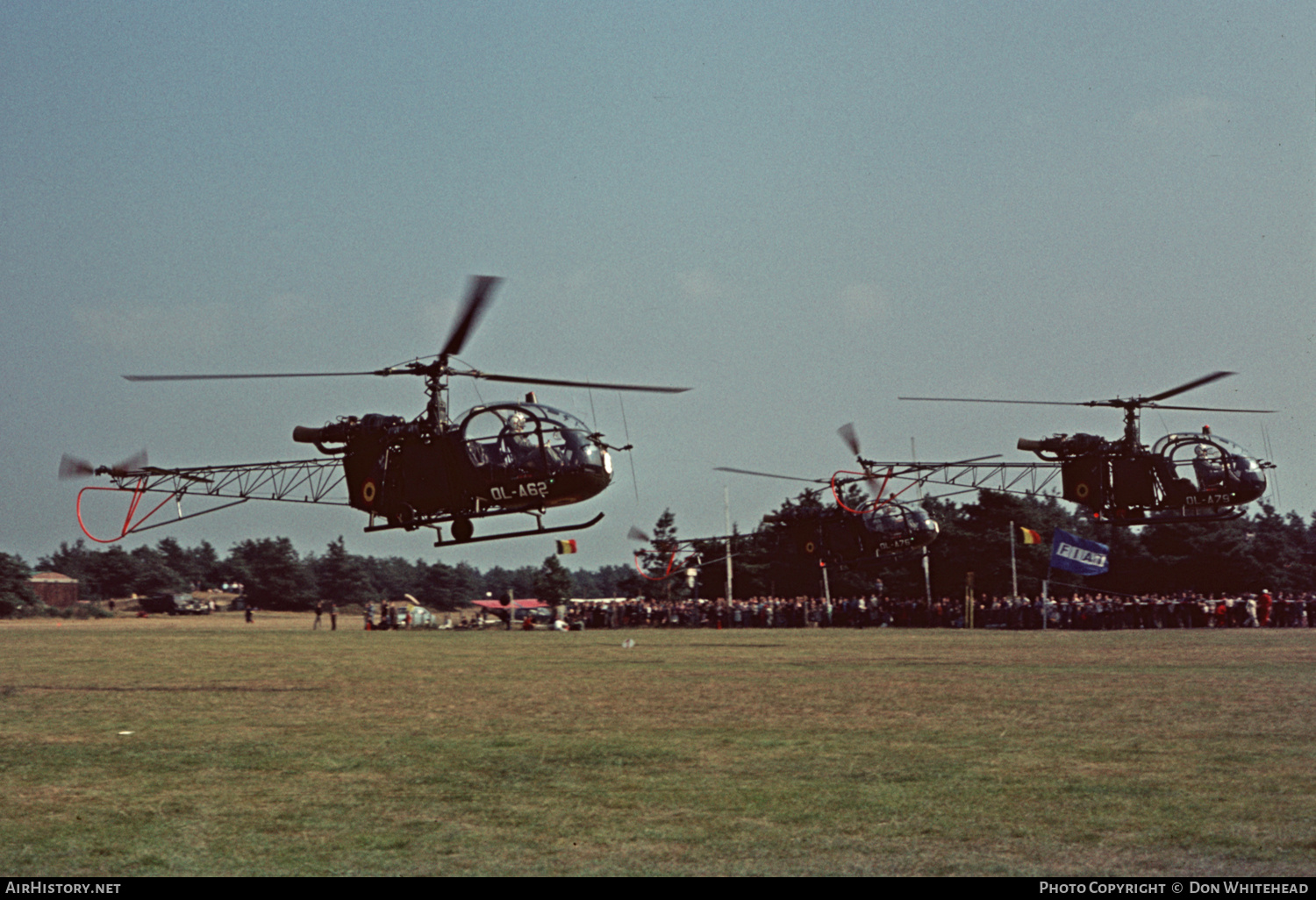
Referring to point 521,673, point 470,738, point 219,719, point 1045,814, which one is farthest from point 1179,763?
point 521,673

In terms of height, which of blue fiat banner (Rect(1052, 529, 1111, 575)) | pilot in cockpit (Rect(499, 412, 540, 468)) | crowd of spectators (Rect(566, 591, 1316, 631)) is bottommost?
crowd of spectators (Rect(566, 591, 1316, 631))

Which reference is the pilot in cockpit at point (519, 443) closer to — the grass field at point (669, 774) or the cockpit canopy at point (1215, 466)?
the grass field at point (669, 774)

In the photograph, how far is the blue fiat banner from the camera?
5731 cm

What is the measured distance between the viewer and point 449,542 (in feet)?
78.5

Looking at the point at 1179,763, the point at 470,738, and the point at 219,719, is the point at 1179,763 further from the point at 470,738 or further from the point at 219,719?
the point at 219,719

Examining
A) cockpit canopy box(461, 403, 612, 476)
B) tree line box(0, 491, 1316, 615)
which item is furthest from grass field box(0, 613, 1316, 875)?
tree line box(0, 491, 1316, 615)

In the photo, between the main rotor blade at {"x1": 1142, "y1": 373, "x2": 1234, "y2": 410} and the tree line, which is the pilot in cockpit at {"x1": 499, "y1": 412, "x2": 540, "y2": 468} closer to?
the main rotor blade at {"x1": 1142, "y1": 373, "x2": 1234, "y2": 410}

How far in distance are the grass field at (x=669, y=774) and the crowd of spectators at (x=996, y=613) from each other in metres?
33.5

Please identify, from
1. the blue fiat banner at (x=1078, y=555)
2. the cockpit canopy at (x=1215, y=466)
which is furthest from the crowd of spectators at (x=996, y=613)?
the cockpit canopy at (x=1215, y=466)

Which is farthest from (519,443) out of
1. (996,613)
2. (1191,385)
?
(996,613)

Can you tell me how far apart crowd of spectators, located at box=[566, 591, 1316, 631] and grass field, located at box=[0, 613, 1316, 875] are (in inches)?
1320

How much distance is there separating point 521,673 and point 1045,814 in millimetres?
19016

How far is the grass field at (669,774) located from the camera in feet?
29.5

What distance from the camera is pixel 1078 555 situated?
189 ft
